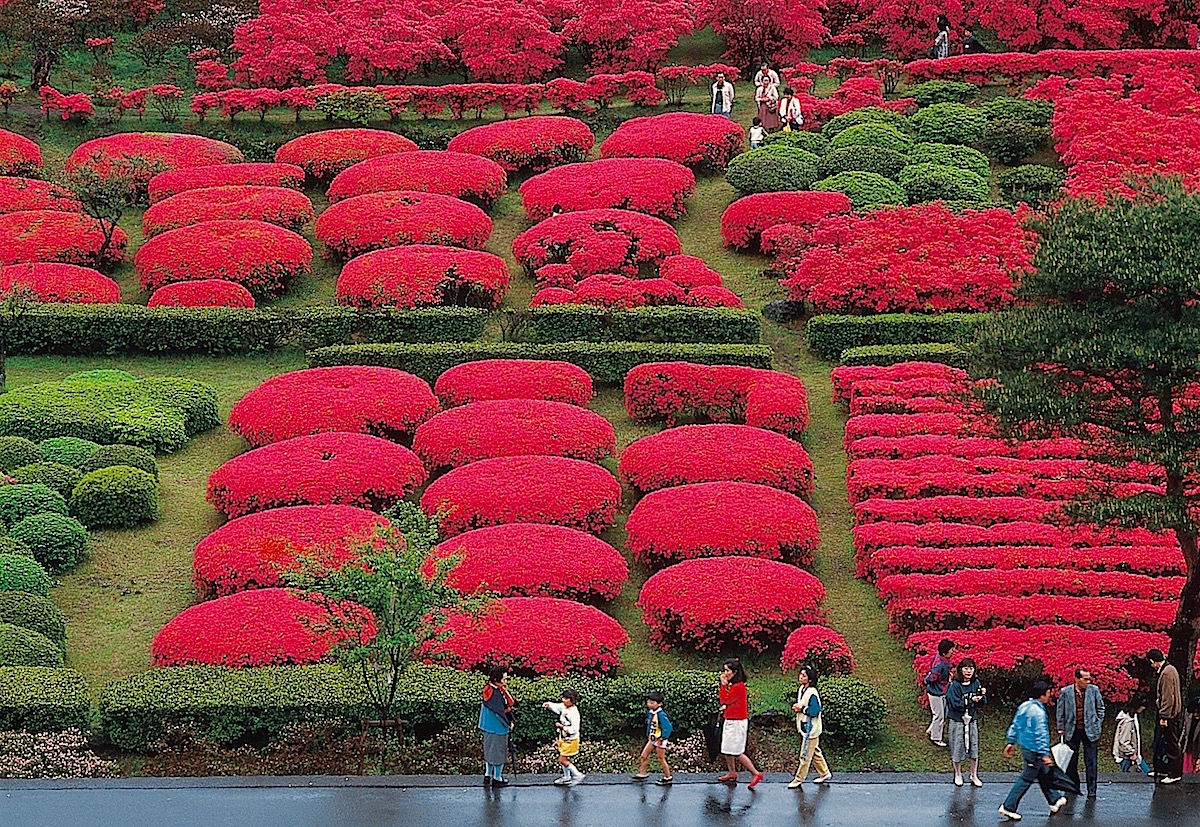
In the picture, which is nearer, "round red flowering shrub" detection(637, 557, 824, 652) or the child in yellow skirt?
the child in yellow skirt

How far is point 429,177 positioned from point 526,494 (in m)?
17.3

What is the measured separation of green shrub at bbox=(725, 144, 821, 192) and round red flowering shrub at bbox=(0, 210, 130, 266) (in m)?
14.8

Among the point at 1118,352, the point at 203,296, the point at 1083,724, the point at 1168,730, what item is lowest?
Answer: the point at 1168,730

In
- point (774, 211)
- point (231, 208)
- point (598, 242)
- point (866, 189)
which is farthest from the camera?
point (231, 208)

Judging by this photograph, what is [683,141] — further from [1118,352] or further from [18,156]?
[1118,352]

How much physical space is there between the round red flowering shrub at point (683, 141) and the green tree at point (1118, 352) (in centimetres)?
2364

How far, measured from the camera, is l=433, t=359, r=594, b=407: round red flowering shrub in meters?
29.9

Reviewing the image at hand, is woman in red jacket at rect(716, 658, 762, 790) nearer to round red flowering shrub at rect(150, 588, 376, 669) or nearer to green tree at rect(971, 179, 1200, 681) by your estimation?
green tree at rect(971, 179, 1200, 681)

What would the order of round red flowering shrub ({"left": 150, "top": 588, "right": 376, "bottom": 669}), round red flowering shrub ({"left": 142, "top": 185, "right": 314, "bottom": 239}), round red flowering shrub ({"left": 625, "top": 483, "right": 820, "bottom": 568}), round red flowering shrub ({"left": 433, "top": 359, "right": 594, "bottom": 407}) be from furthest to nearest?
1. round red flowering shrub ({"left": 142, "top": 185, "right": 314, "bottom": 239})
2. round red flowering shrub ({"left": 433, "top": 359, "right": 594, "bottom": 407})
3. round red flowering shrub ({"left": 625, "top": 483, "right": 820, "bottom": 568})
4. round red flowering shrub ({"left": 150, "top": 588, "right": 376, "bottom": 669})

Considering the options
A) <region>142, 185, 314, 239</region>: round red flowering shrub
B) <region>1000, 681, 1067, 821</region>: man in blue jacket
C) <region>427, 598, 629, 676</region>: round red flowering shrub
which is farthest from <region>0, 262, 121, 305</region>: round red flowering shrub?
<region>1000, 681, 1067, 821</region>: man in blue jacket

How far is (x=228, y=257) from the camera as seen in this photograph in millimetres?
36344

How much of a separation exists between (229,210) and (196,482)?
12.4m

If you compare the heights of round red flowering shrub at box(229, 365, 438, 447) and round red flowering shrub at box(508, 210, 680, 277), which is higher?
round red flowering shrub at box(508, 210, 680, 277)

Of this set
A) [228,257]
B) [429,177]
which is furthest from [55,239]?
[429,177]
